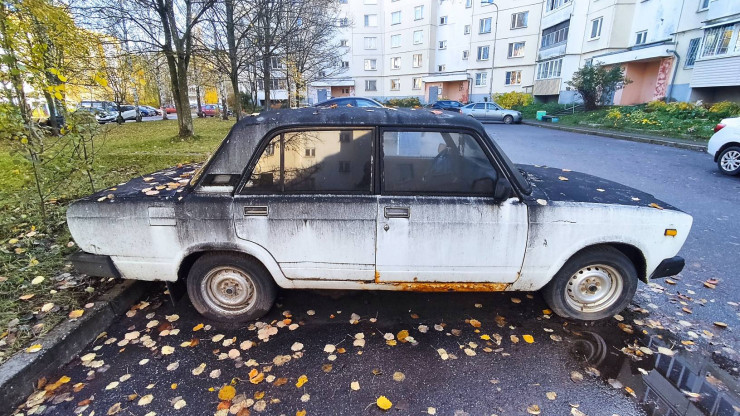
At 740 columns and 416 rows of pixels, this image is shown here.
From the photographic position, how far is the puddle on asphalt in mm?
2357

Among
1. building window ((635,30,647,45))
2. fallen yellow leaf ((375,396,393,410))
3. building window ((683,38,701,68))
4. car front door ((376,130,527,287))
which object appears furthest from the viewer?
building window ((635,30,647,45))

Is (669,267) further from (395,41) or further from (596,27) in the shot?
(395,41)

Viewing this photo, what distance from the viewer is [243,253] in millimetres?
3045

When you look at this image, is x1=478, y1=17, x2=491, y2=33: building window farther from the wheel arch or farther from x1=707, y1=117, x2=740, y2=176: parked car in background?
the wheel arch

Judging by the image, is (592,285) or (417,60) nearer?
(592,285)

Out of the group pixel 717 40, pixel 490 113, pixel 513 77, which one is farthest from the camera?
pixel 513 77

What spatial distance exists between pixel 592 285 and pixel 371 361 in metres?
2.04

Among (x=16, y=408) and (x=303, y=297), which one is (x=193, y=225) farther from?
(x=16, y=408)

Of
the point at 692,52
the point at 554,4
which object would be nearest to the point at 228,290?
the point at 692,52

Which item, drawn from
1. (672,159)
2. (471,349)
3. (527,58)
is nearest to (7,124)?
(471,349)

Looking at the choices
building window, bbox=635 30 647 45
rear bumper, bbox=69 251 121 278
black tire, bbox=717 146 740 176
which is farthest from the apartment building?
rear bumper, bbox=69 251 121 278

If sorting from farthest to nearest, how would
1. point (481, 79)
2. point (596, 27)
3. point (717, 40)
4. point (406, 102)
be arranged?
1. point (406, 102)
2. point (481, 79)
3. point (596, 27)
4. point (717, 40)

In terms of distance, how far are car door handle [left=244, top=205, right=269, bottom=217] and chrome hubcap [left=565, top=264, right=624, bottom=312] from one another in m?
2.65

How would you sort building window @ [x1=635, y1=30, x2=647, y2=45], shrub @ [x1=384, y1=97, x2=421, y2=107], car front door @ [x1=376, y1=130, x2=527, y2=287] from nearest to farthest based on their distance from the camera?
car front door @ [x1=376, y1=130, x2=527, y2=287]
building window @ [x1=635, y1=30, x2=647, y2=45]
shrub @ [x1=384, y1=97, x2=421, y2=107]
